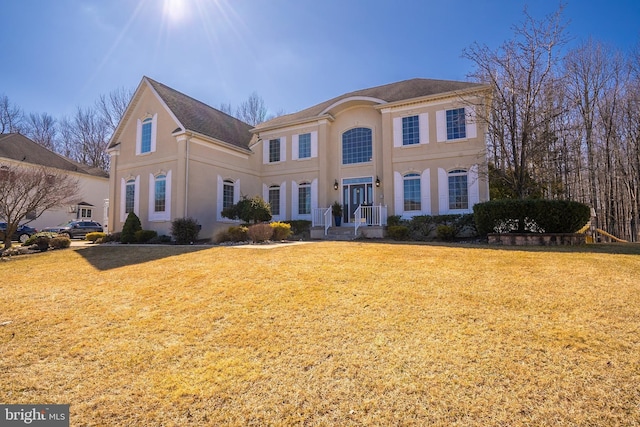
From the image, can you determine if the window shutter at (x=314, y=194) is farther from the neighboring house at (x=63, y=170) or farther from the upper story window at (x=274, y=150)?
the neighboring house at (x=63, y=170)

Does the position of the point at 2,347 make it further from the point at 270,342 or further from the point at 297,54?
the point at 297,54

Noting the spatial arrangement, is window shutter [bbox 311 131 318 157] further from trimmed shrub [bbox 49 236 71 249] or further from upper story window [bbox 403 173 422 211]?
trimmed shrub [bbox 49 236 71 249]

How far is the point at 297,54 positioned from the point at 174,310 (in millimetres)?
11047

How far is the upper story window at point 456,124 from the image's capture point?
1437 cm

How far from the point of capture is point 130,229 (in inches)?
577

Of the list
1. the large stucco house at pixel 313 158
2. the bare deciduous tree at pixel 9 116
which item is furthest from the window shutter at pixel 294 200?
the bare deciduous tree at pixel 9 116

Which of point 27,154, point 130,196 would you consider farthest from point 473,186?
point 27,154

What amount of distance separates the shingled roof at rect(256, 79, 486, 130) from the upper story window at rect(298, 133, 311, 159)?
3.07 feet

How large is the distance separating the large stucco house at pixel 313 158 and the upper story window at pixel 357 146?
54mm

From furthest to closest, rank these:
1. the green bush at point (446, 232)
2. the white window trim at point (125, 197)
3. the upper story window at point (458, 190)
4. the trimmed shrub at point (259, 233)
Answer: the white window trim at point (125, 197)
the upper story window at point (458, 190)
the green bush at point (446, 232)
the trimmed shrub at point (259, 233)

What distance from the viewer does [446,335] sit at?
3.48 meters

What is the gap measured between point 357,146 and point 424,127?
138 inches

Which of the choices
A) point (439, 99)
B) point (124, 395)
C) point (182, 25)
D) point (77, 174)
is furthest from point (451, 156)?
point (77, 174)

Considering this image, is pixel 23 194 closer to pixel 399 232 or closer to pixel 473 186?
pixel 399 232
